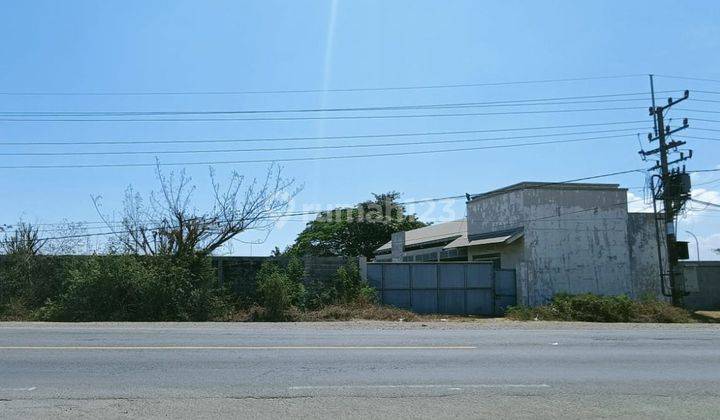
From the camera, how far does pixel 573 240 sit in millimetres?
27469

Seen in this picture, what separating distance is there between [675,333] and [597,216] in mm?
12111

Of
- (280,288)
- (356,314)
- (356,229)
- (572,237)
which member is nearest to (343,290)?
(356,314)

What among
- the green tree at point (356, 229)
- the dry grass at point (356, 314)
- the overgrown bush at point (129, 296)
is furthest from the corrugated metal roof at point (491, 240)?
the green tree at point (356, 229)

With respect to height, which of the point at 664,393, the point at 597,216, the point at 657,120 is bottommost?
the point at 664,393

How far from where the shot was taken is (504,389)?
7.88 metres

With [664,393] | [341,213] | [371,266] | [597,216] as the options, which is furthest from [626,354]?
[341,213]

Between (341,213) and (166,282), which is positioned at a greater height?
(341,213)

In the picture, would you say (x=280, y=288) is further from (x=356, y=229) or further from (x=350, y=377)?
(x=356, y=229)

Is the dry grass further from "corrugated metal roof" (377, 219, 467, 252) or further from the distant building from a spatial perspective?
"corrugated metal roof" (377, 219, 467, 252)

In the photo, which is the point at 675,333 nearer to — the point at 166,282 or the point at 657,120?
the point at 657,120

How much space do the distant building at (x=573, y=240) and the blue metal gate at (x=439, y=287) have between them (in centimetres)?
203

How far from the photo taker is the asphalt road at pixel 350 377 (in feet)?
22.2

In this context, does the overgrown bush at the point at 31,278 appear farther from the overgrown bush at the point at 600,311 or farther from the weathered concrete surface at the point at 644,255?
the weathered concrete surface at the point at 644,255

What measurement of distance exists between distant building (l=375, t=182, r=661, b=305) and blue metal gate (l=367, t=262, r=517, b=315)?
6.65ft
